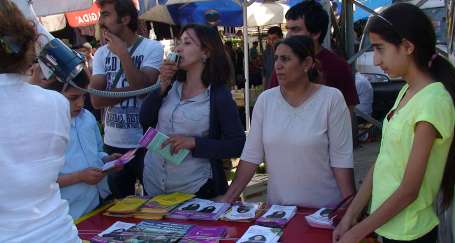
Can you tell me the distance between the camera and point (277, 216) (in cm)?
203

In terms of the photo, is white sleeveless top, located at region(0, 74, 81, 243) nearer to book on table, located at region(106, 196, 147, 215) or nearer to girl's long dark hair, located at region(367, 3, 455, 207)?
book on table, located at region(106, 196, 147, 215)

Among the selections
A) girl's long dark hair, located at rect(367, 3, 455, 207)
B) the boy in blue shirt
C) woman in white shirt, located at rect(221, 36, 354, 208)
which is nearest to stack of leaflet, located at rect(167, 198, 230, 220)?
woman in white shirt, located at rect(221, 36, 354, 208)

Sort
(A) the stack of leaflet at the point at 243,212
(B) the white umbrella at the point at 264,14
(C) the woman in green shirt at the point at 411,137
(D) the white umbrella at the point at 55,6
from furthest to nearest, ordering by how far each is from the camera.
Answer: (B) the white umbrella at the point at 264,14 < (D) the white umbrella at the point at 55,6 < (A) the stack of leaflet at the point at 243,212 < (C) the woman in green shirt at the point at 411,137

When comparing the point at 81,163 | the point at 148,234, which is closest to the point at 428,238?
the point at 148,234

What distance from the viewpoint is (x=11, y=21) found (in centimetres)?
126

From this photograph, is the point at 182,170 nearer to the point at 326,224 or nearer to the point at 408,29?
the point at 326,224

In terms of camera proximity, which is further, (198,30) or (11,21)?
(198,30)

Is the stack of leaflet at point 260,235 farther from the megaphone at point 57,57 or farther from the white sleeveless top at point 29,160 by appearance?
the megaphone at point 57,57

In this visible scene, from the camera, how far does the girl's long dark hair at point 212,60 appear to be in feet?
8.04

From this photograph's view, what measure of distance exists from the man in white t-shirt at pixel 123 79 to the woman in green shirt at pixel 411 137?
1438 mm

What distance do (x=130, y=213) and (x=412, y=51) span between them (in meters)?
1.32

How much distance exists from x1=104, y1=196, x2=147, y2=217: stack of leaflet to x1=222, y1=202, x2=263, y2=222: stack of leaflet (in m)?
0.41

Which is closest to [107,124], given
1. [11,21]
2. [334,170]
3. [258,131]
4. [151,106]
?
[151,106]

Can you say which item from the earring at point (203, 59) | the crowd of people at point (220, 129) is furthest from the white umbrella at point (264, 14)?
the earring at point (203, 59)
